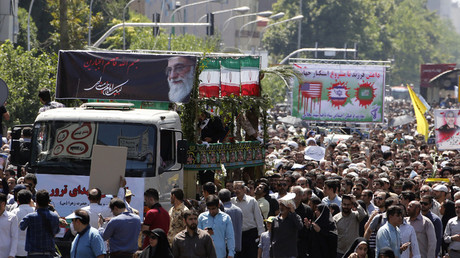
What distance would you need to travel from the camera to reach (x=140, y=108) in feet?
49.9

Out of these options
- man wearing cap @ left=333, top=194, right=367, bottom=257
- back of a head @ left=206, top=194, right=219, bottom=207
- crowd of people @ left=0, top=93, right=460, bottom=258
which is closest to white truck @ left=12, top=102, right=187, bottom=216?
crowd of people @ left=0, top=93, right=460, bottom=258

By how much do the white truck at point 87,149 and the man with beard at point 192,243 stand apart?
2293 mm

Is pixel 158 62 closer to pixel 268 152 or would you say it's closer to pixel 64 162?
pixel 64 162

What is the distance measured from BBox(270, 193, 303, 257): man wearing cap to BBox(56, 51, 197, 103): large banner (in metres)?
→ 3.15

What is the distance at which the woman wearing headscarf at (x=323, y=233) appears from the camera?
13.2 meters

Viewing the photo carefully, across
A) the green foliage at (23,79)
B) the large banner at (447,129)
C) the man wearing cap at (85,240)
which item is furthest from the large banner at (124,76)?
the green foliage at (23,79)

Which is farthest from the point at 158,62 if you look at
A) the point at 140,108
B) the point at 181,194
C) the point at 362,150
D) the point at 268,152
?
the point at 362,150

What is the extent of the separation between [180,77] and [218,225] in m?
3.54

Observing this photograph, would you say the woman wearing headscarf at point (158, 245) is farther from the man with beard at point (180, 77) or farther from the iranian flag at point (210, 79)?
the iranian flag at point (210, 79)

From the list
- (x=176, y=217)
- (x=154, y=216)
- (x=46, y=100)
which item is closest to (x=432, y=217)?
(x=176, y=217)

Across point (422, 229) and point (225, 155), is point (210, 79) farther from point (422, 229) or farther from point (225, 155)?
point (422, 229)

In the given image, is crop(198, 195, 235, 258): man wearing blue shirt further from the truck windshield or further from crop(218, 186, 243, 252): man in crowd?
the truck windshield

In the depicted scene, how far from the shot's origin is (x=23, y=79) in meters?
29.6

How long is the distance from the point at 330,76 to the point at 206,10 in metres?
49.7
